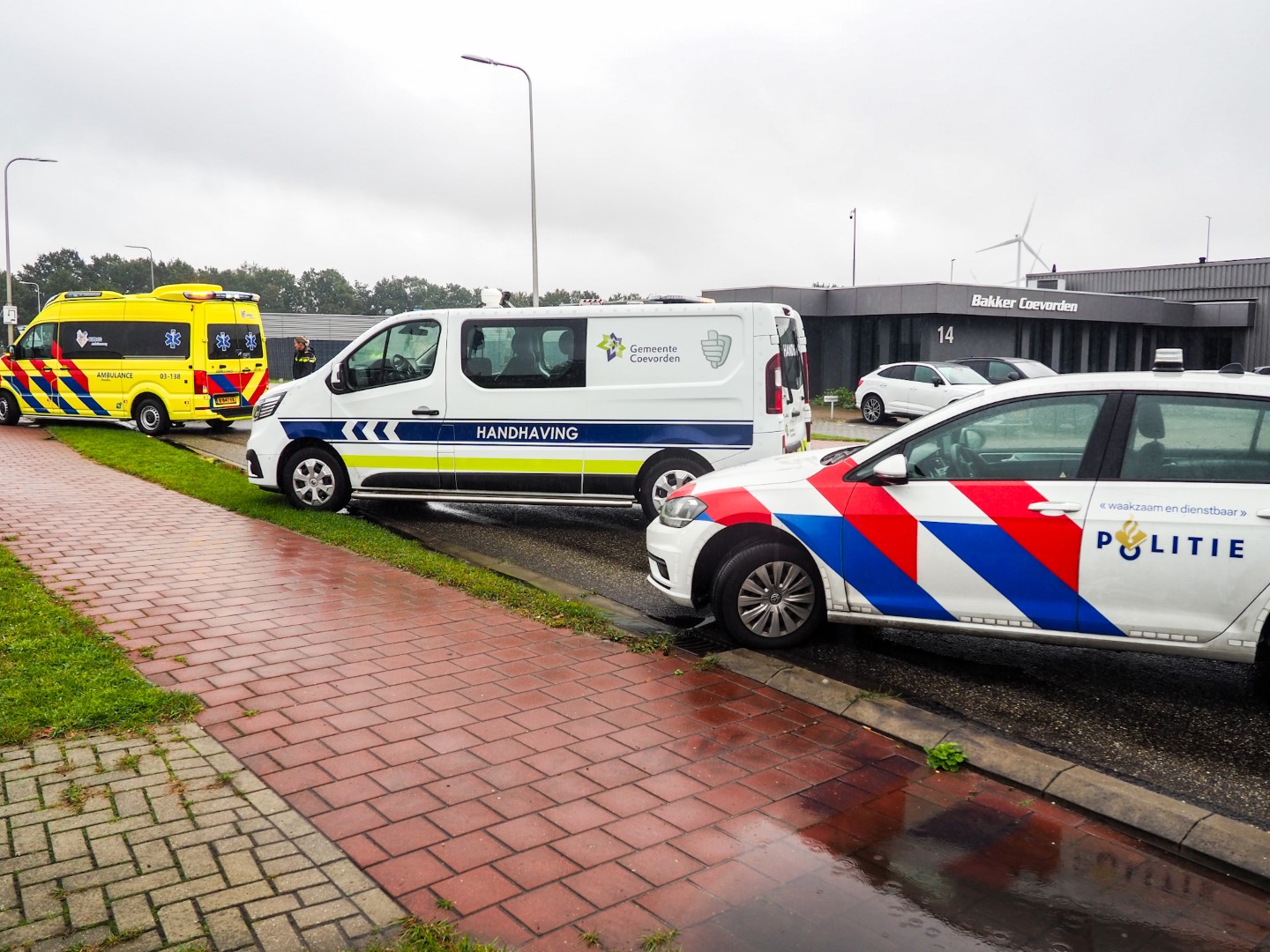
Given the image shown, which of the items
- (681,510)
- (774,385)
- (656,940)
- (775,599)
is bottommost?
(656,940)

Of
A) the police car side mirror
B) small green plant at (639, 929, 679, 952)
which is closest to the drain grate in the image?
the police car side mirror

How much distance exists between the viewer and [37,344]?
64.0ft

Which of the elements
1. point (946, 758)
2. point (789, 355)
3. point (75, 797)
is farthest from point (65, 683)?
point (789, 355)

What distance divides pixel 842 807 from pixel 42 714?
3.50 metres

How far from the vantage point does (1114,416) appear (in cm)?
530

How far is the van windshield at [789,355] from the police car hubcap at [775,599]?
401 cm

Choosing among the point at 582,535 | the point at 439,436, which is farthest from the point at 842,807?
the point at 439,436

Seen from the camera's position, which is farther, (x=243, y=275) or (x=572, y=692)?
(x=243, y=275)

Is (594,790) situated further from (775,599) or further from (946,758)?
(775,599)

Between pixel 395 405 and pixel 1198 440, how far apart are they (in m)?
7.18

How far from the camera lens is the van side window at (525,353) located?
986 centimetres

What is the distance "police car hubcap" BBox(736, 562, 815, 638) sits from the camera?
5941 mm

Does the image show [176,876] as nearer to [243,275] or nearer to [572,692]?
[572,692]

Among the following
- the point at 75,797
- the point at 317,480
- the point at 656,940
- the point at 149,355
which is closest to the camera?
the point at 656,940
